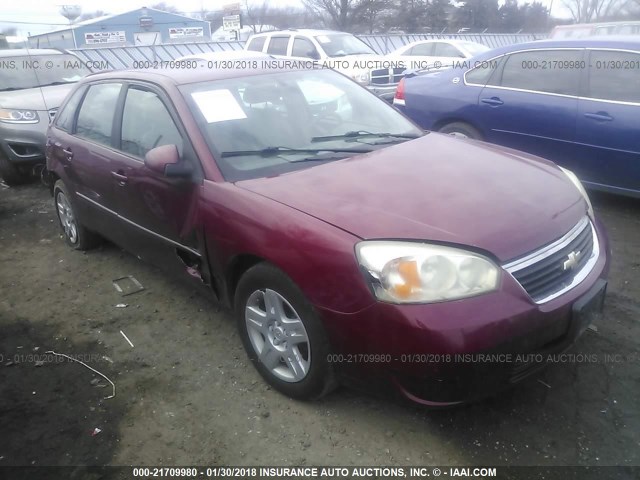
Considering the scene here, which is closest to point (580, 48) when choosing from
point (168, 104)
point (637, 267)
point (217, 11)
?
point (637, 267)

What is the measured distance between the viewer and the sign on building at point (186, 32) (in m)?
38.3

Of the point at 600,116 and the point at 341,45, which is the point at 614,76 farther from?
the point at 341,45

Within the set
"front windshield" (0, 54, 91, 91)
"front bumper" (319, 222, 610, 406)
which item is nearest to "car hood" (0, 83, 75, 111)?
"front windshield" (0, 54, 91, 91)

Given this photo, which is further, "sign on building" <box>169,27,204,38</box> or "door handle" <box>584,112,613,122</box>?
"sign on building" <box>169,27,204,38</box>

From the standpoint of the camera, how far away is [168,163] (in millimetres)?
2859

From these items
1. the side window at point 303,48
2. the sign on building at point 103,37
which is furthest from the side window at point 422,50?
the sign on building at point 103,37

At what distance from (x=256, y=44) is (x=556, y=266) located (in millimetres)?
11790

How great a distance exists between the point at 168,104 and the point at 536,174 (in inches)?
84.3

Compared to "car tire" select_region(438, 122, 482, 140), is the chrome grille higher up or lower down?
higher up

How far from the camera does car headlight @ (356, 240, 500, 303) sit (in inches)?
82.4

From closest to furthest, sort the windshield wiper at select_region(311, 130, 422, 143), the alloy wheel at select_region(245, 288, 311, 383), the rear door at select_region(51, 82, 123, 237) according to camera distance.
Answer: the alloy wheel at select_region(245, 288, 311, 383)
the windshield wiper at select_region(311, 130, 422, 143)
the rear door at select_region(51, 82, 123, 237)

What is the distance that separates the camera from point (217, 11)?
45.2 metres

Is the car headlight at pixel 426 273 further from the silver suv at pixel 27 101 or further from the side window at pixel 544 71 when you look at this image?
the silver suv at pixel 27 101

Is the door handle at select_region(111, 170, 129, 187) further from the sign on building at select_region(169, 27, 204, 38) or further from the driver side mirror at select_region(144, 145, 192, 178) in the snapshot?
the sign on building at select_region(169, 27, 204, 38)
